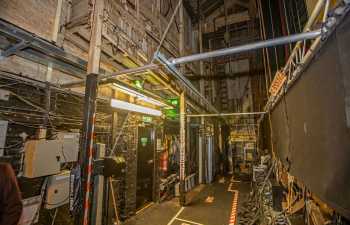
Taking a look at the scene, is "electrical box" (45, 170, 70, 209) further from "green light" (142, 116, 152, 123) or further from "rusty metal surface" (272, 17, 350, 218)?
"rusty metal surface" (272, 17, 350, 218)

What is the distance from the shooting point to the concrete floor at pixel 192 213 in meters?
4.87

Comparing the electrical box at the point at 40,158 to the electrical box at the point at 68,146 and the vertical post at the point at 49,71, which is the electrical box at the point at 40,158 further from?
the vertical post at the point at 49,71

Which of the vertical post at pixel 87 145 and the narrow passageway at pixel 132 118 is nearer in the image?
the narrow passageway at pixel 132 118

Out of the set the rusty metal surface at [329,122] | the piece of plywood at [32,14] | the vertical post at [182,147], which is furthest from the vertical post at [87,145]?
the vertical post at [182,147]

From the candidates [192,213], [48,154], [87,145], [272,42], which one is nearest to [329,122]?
[272,42]

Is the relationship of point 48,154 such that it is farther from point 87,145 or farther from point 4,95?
point 4,95

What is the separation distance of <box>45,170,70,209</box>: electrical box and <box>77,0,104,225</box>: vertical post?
28.7 inches

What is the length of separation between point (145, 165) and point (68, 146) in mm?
3118

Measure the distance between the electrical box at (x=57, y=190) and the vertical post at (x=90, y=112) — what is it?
729mm

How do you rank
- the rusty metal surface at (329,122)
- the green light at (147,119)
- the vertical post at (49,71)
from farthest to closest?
the green light at (147,119) < the vertical post at (49,71) < the rusty metal surface at (329,122)

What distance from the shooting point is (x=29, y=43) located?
2.61m

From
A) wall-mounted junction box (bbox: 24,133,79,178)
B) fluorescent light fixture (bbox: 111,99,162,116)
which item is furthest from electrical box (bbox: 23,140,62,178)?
fluorescent light fixture (bbox: 111,99,162,116)

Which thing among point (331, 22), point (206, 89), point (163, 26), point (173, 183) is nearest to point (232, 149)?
point (206, 89)

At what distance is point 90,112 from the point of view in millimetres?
2957
